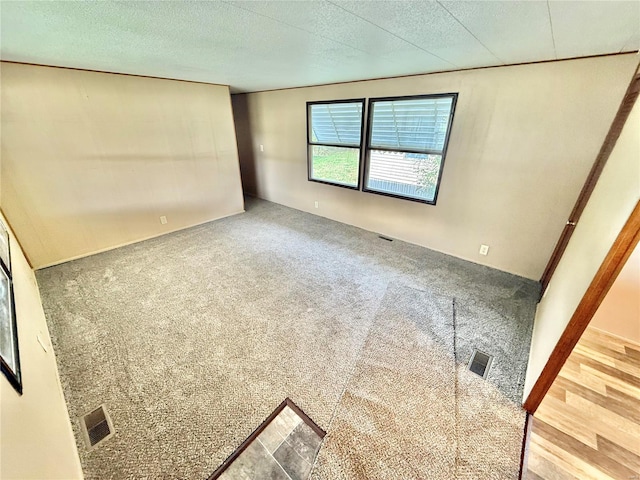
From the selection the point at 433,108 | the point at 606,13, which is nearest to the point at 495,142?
→ the point at 433,108

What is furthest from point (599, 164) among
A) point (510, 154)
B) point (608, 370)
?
point (608, 370)

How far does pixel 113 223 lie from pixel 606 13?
477cm

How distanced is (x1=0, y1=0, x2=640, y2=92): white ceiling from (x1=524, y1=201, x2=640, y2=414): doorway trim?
1.05m

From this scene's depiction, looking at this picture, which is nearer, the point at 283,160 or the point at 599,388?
the point at 599,388

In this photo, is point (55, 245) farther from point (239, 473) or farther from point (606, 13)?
point (606, 13)

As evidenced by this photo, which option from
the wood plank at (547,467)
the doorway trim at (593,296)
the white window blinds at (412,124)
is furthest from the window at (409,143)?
the wood plank at (547,467)

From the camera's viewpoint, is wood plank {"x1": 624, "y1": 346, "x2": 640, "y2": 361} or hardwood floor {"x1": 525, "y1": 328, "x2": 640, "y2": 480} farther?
wood plank {"x1": 624, "y1": 346, "x2": 640, "y2": 361}

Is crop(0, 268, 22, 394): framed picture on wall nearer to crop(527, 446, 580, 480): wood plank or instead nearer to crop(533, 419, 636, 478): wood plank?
crop(527, 446, 580, 480): wood plank

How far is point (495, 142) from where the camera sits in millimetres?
2518

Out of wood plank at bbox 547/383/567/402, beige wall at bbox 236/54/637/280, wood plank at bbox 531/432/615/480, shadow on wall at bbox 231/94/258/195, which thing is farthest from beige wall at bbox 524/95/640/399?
shadow on wall at bbox 231/94/258/195

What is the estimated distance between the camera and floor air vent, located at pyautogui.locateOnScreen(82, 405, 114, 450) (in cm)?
131

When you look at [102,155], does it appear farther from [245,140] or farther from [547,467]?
[547,467]

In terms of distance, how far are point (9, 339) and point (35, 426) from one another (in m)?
0.36

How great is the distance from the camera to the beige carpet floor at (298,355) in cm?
128
